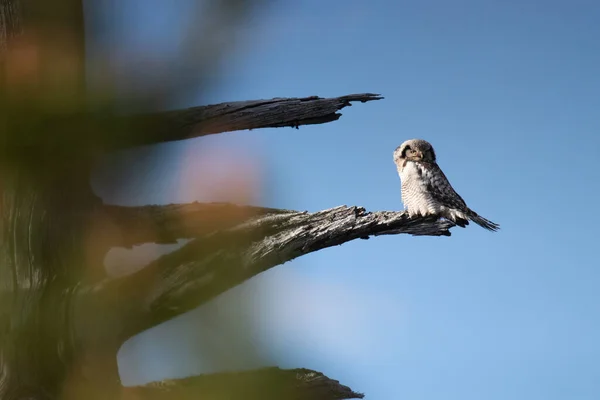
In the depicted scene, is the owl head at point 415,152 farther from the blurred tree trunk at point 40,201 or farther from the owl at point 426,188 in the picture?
the blurred tree trunk at point 40,201

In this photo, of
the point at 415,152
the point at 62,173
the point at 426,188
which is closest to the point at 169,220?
the point at 62,173

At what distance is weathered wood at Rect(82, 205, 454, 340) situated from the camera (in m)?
2.01

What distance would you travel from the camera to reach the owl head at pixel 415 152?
14.2 ft

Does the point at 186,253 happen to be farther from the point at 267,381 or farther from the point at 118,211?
the point at 267,381

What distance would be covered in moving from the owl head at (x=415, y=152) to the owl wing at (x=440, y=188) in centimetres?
11

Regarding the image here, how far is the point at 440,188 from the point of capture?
12.3 ft

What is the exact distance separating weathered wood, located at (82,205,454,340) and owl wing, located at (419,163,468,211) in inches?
51.4

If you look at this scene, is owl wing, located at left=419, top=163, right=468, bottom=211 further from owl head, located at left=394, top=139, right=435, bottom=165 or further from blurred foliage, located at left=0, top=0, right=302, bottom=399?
blurred foliage, located at left=0, top=0, right=302, bottom=399

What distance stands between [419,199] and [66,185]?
2015mm

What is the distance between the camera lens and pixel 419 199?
3.51 meters

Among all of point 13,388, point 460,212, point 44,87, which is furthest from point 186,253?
point 460,212

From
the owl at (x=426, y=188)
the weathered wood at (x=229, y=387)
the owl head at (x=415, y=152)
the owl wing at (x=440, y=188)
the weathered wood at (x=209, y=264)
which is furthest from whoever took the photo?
the owl head at (x=415, y=152)

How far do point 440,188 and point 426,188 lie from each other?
0.36 feet

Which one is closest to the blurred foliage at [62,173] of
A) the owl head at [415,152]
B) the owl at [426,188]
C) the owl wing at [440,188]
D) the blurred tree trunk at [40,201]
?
the blurred tree trunk at [40,201]
